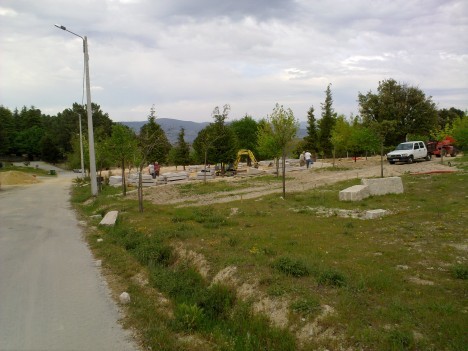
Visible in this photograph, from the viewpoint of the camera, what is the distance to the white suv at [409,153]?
1325 inches

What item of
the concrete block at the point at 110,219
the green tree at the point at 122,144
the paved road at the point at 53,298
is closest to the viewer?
the paved road at the point at 53,298

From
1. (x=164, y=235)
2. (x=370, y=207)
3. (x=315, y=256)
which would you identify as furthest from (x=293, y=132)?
(x=315, y=256)

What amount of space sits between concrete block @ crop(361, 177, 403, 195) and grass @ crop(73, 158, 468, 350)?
304 cm

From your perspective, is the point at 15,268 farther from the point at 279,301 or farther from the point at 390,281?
the point at 390,281

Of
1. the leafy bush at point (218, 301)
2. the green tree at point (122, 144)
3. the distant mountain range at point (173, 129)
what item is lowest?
the leafy bush at point (218, 301)

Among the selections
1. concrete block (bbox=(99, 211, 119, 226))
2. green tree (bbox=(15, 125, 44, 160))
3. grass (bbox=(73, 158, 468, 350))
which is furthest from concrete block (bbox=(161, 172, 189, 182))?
green tree (bbox=(15, 125, 44, 160))

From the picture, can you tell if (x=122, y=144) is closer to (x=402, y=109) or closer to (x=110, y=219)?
(x=110, y=219)

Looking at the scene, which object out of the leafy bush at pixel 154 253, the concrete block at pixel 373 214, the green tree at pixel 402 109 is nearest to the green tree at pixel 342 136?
the green tree at pixel 402 109

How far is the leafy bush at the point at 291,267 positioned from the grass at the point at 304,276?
0.7 inches

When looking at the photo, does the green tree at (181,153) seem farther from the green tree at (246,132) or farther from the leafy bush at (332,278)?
the leafy bush at (332,278)

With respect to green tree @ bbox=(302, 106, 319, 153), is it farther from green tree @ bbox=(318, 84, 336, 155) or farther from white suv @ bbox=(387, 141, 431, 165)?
white suv @ bbox=(387, 141, 431, 165)

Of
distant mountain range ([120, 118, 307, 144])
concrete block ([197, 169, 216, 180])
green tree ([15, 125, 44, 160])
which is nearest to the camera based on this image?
distant mountain range ([120, 118, 307, 144])

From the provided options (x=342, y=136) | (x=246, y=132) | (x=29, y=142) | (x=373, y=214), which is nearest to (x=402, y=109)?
(x=342, y=136)

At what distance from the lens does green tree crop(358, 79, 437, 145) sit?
139 feet
